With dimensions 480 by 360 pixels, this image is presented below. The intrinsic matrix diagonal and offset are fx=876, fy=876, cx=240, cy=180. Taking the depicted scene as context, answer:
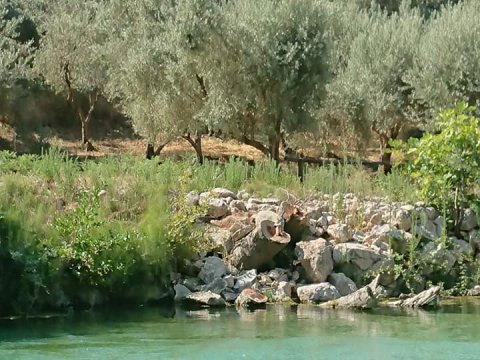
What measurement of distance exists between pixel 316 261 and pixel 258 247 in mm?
1051

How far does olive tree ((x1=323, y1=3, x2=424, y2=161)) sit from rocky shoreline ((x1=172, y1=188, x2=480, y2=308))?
501 inches

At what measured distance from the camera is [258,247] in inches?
611

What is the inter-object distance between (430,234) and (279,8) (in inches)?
376

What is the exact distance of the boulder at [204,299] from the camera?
580 inches

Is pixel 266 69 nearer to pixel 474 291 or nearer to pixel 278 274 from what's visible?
pixel 278 274

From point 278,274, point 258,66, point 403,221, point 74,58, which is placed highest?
point 74,58

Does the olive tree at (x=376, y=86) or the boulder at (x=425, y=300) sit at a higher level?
the olive tree at (x=376, y=86)

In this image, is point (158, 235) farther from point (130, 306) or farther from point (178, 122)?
point (178, 122)

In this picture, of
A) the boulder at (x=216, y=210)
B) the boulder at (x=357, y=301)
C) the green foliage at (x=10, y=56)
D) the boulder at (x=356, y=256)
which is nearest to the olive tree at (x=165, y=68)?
the green foliage at (x=10, y=56)

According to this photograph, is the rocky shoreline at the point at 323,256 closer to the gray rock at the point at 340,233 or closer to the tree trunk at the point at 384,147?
the gray rock at the point at 340,233

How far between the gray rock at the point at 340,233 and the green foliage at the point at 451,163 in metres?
2.19

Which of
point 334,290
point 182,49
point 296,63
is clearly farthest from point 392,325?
point 182,49

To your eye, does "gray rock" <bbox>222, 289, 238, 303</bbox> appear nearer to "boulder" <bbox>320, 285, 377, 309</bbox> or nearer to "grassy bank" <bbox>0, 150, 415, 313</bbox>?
"grassy bank" <bbox>0, 150, 415, 313</bbox>

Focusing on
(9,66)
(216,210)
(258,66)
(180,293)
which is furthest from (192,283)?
(9,66)
